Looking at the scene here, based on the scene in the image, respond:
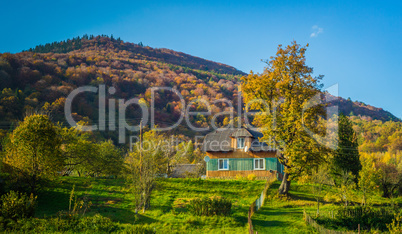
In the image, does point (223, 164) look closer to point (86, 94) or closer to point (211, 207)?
point (211, 207)

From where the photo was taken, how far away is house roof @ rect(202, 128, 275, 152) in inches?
1613

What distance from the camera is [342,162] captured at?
3559 cm

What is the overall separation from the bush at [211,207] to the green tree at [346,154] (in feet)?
65.3

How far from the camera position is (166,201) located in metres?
25.6

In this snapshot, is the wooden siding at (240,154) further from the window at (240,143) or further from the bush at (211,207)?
the bush at (211,207)

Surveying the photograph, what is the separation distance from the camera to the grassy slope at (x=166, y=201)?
19.2 m

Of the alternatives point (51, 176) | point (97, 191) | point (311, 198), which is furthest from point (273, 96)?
point (51, 176)

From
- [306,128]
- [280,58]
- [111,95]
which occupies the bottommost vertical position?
[306,128]

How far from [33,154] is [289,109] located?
72.8ft

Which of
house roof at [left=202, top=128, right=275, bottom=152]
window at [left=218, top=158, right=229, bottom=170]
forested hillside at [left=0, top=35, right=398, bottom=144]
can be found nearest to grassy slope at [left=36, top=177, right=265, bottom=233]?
house roof at [left=202, top=128, right=275, bottom=152]

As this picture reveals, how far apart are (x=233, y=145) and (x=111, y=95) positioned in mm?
81840

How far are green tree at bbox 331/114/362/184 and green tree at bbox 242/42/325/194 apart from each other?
927cm

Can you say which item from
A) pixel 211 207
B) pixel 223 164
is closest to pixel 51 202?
pixel 211 207

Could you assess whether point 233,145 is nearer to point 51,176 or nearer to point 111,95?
point 51,176
